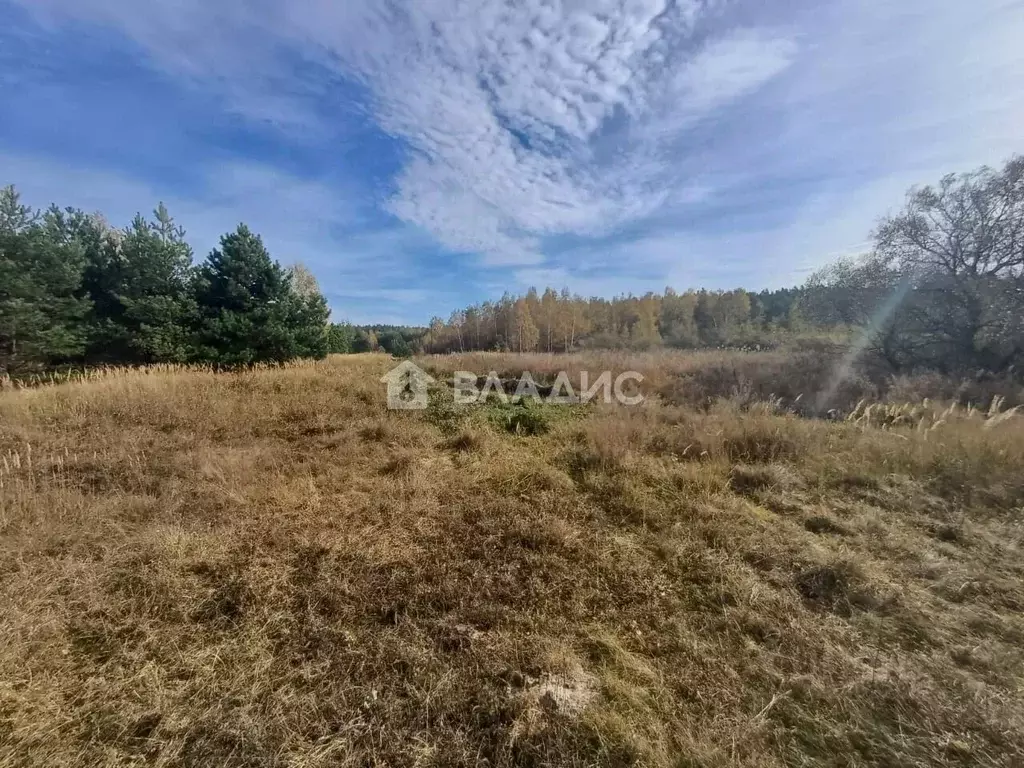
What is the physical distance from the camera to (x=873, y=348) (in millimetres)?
10148

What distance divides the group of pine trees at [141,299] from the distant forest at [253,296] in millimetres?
36

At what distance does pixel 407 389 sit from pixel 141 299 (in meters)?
9.75

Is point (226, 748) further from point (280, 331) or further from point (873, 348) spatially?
point (873, 348)

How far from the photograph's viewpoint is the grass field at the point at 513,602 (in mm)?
1665

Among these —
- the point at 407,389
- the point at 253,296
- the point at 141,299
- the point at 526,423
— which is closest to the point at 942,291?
the point at 526,423

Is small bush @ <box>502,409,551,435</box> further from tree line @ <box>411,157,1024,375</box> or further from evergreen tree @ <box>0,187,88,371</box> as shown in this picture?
evergreen tree @ <box>0,187,88,371</box>

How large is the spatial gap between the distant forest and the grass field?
611 centimetres

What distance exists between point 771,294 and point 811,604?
231 ft

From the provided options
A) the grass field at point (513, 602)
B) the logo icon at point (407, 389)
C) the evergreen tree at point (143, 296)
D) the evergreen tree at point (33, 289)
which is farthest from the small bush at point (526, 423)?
the evergreen tree at point (33, 289)

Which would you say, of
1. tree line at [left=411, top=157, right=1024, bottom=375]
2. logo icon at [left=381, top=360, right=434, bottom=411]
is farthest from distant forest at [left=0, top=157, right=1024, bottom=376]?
logo icon at [left=381, top=360, right=434, bottom=411]

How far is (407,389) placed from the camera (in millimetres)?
8008

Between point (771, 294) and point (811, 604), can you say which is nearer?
point (811, 604)

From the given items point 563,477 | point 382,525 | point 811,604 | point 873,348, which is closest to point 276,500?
point 382,525

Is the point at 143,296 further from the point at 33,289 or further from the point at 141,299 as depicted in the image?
the point at 33,289
